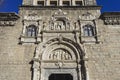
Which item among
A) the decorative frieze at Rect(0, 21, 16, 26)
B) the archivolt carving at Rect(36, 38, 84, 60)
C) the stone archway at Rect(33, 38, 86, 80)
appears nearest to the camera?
the stone archway at Rect(33, 38, 86, 80)

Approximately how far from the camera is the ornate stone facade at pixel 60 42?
11758mm

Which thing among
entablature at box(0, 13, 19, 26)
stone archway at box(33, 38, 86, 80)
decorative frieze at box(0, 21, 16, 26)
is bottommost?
stone archway at box(33, 38, 86, 80)

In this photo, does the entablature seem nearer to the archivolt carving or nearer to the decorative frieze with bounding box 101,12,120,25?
the archivolt carving

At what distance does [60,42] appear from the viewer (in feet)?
42.1

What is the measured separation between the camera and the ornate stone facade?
1176 cm

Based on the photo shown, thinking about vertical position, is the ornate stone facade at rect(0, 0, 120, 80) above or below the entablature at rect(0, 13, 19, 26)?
below

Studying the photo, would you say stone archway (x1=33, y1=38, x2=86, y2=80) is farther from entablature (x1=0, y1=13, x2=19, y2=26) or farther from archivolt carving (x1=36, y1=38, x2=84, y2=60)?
entablature (x1=0, y1=13, x2=19, y2=26)

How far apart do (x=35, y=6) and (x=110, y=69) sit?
6879 millimetres

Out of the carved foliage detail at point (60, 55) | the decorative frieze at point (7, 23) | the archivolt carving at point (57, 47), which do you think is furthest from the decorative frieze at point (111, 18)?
the decorative frieze at point (7, 23)

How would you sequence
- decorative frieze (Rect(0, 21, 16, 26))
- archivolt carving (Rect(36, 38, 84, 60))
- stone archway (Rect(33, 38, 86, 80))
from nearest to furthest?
1. stone archway (Rect(33, 38, 86, 80))
2. archivolt carving (Rect(36, 38, 84, 60))
3. decorative frieze (Rect(0, 21, 16, 26))

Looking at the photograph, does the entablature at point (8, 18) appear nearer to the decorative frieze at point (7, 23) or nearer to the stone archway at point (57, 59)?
the decorative frieze at point (7, 23)

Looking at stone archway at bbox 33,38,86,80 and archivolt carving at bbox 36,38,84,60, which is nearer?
stone archway at bbox 33,38,86,80

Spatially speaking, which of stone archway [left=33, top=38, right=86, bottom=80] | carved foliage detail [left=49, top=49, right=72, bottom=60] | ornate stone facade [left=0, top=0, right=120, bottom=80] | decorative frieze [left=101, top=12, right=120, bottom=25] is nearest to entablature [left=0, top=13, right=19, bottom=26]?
ornate stone facade [left=0, top=0, right=120, bottom=80]

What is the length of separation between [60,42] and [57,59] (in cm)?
122
